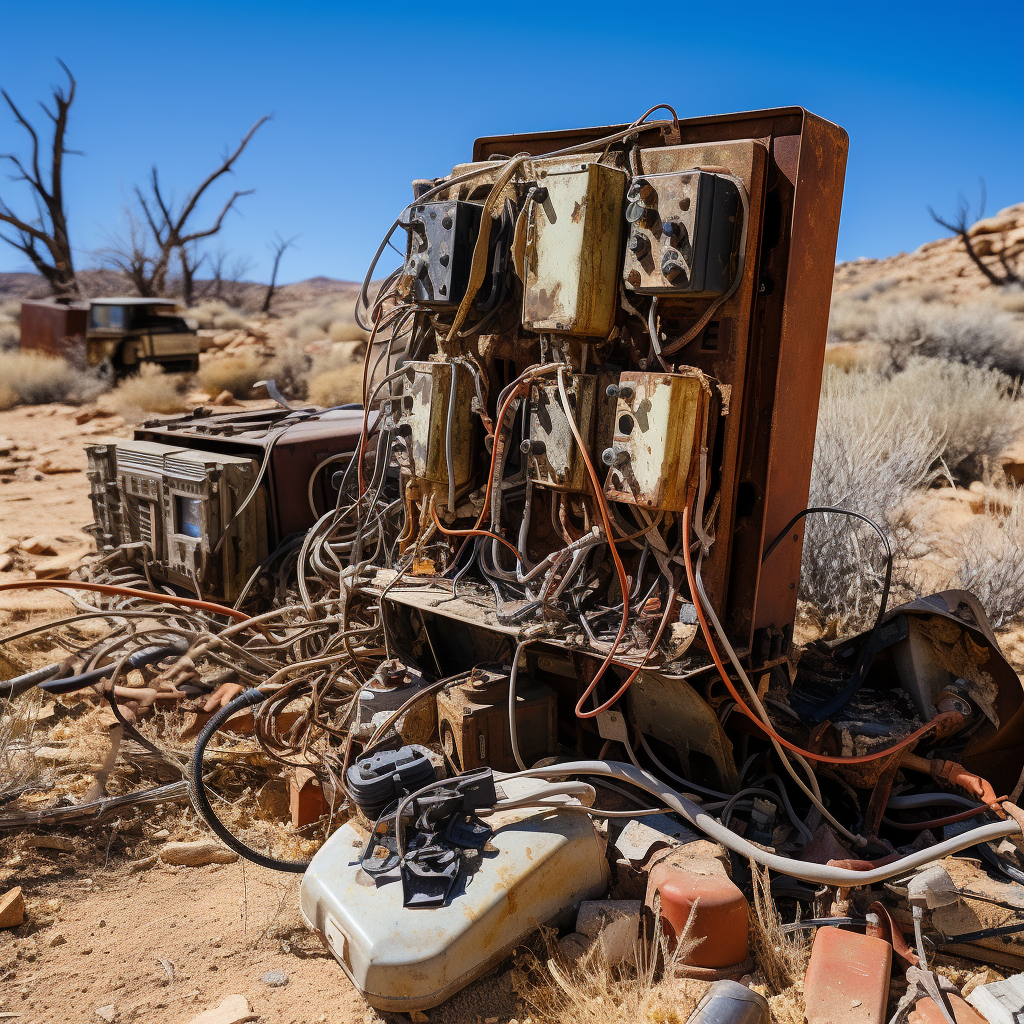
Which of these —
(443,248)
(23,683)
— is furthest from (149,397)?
(443,248)

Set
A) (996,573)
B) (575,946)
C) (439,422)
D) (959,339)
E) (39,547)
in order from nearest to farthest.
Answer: (575,946), (439,422), (996,573), (39,547), (959,339)

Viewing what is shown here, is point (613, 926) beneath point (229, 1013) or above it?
above

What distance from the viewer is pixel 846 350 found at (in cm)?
1537

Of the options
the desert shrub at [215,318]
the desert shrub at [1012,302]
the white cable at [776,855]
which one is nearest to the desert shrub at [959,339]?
the desert shrub at [1012,302]

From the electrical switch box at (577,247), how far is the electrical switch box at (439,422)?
2.19 feet

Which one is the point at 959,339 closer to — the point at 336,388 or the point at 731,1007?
the point at 336,388

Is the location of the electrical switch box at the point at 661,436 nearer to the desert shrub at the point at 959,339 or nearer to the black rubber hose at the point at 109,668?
the black rubber hose at the point at 109,668

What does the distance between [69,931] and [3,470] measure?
392 inches

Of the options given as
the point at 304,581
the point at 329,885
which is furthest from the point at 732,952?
the point at 304,581

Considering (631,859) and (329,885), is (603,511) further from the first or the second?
(329,885)

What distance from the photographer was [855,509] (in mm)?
6719

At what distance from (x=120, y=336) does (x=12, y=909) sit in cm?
1678

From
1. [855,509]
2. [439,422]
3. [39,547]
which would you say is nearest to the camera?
[439,422]

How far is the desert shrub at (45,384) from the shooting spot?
17.5 meters
